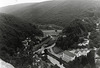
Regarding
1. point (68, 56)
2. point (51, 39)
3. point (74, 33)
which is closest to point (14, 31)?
point (51, 39)

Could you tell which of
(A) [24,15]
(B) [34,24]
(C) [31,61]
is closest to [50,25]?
(B) [34,24]

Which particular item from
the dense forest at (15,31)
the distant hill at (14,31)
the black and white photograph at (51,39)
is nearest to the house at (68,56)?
the black and white photograph at (51,39)

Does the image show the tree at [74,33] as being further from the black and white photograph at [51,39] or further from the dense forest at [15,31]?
the dense forest at [15,31]

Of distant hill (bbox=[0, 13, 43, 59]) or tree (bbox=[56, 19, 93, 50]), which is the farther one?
distant hill (bbox=[0, 13, 43, 59])

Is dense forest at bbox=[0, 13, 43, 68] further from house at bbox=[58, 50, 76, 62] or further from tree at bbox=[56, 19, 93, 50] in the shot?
house at bbox=[58, 50, 76, 62]

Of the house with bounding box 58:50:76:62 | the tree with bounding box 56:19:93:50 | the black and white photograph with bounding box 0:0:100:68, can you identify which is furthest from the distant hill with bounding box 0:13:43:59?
Result: the house with bounding box 58:50:76:62

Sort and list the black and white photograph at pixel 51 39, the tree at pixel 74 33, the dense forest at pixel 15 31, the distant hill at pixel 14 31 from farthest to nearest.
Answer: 1. the distant hill at pixel 14 31
2. the dense forest at pixel 15 31
3. the tree at pixel 74 33
4. the black and white photograph at pixel 51 39

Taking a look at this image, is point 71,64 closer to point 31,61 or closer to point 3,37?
point 31,61
